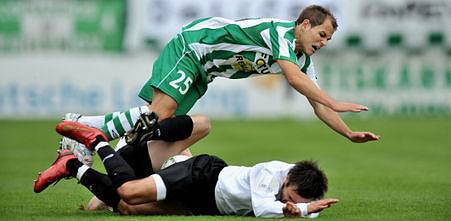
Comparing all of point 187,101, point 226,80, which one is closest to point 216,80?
point 226,80

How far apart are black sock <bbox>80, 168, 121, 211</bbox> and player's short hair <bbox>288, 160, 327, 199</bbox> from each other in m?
1.49

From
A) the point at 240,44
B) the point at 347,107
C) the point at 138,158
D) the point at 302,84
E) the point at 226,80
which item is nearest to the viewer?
the point at 347,107

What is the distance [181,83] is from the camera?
1031cm

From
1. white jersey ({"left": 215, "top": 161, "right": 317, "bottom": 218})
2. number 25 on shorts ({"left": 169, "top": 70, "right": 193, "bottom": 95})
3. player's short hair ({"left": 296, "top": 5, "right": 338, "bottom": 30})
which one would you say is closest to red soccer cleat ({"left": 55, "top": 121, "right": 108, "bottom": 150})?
number 25 on shorts ({"left": 169, "top": 70, "right": 193, "bottom": 95})

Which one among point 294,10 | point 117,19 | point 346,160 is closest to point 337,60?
point 294,10

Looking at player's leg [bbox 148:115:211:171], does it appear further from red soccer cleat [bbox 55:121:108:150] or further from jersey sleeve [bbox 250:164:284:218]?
jersey sleeve [bbox 250:164:284:218]

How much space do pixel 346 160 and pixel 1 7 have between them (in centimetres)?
1095

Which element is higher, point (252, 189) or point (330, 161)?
point (252, 189)

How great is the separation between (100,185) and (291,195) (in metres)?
1.60

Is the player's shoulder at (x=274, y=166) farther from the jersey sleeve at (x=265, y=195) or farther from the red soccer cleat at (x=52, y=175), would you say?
the red soccer cleat at (x=52, y=175)

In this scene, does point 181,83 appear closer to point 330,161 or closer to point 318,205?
point 318,205

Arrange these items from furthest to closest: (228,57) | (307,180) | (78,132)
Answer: (228,57)
(78,132)
(307,180)

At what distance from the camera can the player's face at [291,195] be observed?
8.85 m

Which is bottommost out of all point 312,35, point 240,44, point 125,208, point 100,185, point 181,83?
point 125,208
